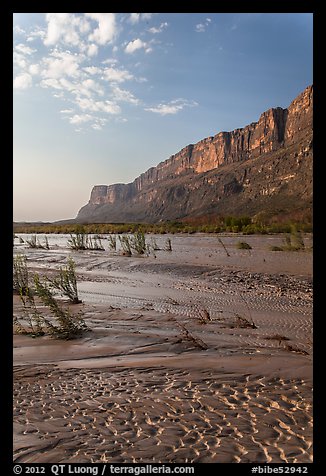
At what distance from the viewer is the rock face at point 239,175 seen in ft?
182

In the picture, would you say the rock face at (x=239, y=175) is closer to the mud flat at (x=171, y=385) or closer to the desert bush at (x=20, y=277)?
the mud flat at (x=171, y=385)

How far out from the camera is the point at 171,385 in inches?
150

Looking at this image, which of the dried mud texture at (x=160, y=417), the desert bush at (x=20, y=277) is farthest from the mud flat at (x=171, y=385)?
the desert bush at (x=20, y=277)

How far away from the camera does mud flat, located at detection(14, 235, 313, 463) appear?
2.67 meters

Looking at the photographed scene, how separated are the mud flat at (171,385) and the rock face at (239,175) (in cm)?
2567

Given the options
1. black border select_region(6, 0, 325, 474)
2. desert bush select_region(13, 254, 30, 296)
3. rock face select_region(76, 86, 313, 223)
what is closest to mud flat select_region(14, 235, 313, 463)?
black border select_region(6, 0, 325, 474)

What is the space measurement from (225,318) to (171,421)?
393 cm

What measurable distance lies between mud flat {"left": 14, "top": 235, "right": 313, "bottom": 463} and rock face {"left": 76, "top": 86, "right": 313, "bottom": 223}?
84.2 feet

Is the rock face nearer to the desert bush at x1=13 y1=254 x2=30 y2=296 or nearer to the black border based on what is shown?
the desert bush at x1=13 y1=254 x2=30 y2=296

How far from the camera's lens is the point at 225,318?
681cm

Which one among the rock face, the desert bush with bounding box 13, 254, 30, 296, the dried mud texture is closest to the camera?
the dried mud texture
